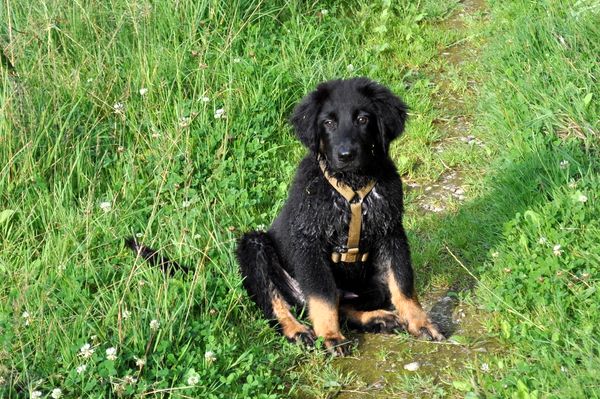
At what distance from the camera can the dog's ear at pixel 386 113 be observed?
439cm

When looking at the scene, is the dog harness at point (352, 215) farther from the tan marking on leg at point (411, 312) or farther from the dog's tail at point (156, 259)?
the dog's tail at point (156, 259)

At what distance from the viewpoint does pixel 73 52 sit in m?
6.09

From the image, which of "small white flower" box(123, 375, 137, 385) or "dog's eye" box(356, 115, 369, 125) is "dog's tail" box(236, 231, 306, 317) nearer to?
"dog's eye" box(356, 115, 369, 125)

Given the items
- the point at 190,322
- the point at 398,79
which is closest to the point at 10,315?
the point at 190,322

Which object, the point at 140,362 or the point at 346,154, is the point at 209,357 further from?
the point at 346,154

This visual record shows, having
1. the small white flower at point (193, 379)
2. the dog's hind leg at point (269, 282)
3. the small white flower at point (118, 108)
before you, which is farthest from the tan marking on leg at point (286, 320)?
the small white flower at point (118, 108)

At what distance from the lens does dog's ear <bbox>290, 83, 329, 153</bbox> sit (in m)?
4.42

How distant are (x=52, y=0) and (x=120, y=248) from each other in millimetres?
2531

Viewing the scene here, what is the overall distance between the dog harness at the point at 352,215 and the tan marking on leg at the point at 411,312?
0.23 m

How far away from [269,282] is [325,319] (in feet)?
1.38

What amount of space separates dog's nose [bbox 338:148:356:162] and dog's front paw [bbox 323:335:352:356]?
36.5 inches

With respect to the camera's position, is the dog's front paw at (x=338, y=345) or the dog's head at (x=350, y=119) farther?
the dog's head at (x=350, y=119)

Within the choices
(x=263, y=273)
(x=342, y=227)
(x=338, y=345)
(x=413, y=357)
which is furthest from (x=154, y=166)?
(x=413, y=357)

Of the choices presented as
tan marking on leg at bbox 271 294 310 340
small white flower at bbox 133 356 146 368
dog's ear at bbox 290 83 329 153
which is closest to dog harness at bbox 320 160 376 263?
dog's ear at bbox 290 83 329 153
